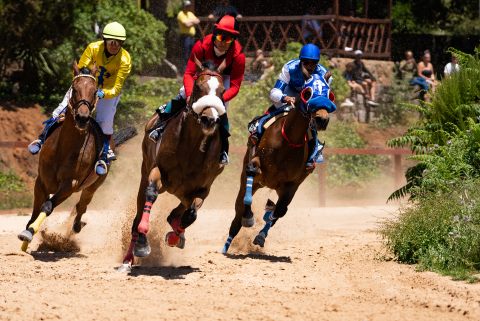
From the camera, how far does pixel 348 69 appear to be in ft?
63.5

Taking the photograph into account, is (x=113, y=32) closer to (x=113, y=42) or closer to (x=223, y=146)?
(x=113, y=42)

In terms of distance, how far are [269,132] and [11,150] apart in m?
10.0

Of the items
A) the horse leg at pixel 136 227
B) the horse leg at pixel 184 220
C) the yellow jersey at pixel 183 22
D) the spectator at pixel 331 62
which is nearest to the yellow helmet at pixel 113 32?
the horse leg at pixel 136 227

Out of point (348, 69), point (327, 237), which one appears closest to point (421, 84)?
point (348, 69)

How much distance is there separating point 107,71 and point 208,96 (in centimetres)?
284

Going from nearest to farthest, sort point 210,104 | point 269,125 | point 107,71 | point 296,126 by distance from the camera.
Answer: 1. point 210,104
2. point 296,126
3. point 269,125
4. point 107,71


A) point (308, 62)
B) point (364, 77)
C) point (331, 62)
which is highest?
point (331, 62)

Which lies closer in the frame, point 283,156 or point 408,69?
point 283,156

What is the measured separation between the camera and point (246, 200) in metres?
7.81

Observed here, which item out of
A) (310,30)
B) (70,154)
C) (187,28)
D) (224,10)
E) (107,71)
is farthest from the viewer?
(310,30)

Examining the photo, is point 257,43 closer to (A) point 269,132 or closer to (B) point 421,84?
(B) point 421,84

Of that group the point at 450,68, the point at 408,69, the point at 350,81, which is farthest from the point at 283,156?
the point at 408,69

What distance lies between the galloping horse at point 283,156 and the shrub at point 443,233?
1396mm

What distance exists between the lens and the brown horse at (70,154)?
7215 mm
